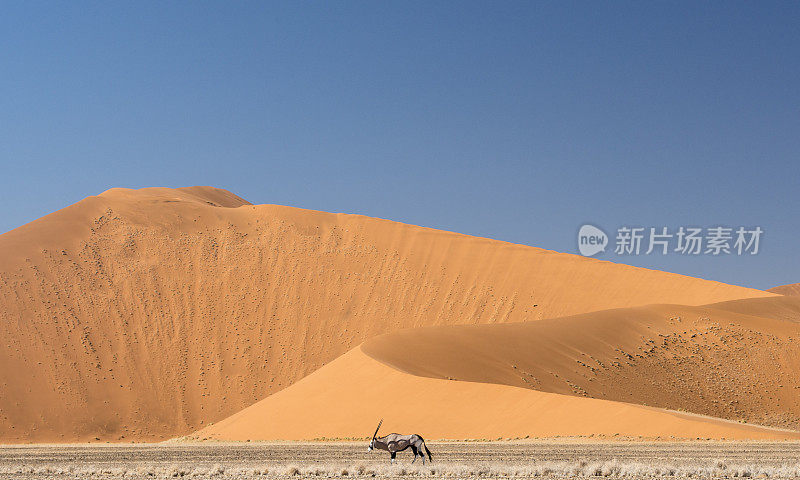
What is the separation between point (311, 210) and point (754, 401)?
149 ft

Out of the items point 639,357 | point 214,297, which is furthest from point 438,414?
point 214,297

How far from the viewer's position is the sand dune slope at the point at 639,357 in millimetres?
37688

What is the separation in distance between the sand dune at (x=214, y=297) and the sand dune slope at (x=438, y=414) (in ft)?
59.3

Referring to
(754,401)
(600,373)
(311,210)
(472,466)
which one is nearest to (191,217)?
(311,210)

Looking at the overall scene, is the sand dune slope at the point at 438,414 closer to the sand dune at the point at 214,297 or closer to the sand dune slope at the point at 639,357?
the sand dune slope at the point at 639,357

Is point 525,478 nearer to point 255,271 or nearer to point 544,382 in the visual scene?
point 544,382

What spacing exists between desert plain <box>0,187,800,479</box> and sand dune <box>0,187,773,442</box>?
0.17 metres

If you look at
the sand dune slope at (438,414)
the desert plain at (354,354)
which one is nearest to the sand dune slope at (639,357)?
the desert plain at (354,354)

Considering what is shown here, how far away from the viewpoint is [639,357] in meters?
43.9

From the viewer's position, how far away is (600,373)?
40406 millimetres

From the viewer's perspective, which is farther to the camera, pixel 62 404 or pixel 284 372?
pixel 284 372

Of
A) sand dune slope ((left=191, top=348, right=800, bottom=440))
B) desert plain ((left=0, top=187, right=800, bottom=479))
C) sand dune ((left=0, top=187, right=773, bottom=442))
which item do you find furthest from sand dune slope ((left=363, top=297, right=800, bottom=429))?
sand dune ((left=0, top=187, right=773, bottom=442))

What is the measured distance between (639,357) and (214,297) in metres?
32.7

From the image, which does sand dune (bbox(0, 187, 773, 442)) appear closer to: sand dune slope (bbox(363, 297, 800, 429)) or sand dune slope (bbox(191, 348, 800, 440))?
sand dune slope (bbox(363, 297, 800, 429))
